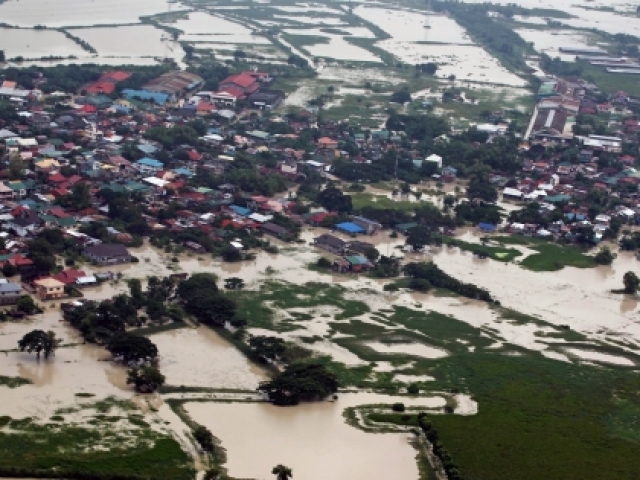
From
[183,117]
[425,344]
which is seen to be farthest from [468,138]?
[425,344]

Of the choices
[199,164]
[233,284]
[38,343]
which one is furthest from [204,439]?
[199,164]

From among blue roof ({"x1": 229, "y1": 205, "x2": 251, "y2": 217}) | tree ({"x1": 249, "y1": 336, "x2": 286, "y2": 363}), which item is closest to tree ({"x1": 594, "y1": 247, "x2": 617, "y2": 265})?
blue roof ({"x1": 229, "y1": 205, "x2": 251, "y2": 217})

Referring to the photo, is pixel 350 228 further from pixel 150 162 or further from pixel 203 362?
pixel 203 362

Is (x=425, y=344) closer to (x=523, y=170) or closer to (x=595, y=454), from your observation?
(x=595, y=454)

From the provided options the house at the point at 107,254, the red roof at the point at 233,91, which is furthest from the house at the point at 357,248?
the red roof at the point at 233,91

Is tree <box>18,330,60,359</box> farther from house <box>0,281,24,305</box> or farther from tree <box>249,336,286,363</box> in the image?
tree <box>249,336,286,363</box>
